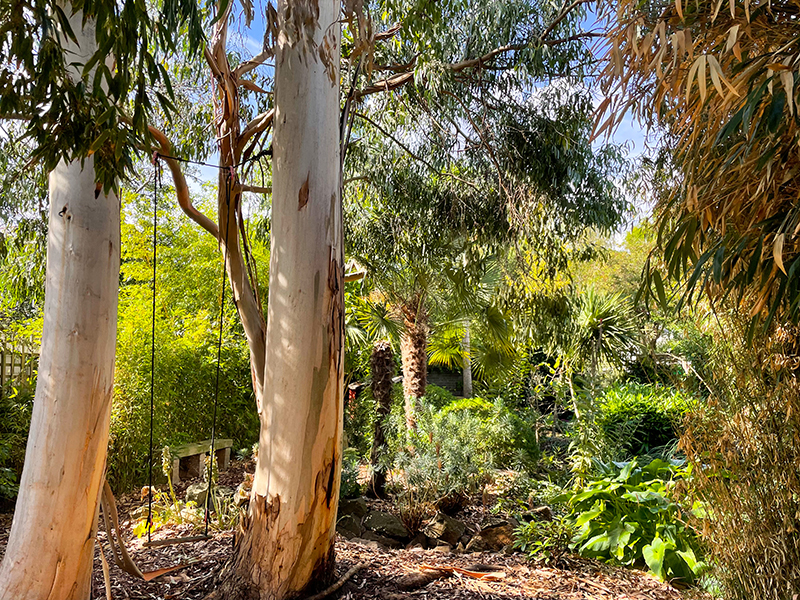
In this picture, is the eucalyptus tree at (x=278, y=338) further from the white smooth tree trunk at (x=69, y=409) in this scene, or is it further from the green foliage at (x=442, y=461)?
the green foliage at (x=442, y=461)

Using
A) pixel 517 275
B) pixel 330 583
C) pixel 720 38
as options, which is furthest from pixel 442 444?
pixel 720 38

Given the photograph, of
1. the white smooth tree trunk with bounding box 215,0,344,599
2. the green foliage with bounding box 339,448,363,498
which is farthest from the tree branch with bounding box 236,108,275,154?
the green foliage with bounding box 339,448,363,498

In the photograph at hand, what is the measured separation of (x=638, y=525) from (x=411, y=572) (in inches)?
65.4

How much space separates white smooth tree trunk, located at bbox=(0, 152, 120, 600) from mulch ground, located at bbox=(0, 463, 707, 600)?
0.70ft

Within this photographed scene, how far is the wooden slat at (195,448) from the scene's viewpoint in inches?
230

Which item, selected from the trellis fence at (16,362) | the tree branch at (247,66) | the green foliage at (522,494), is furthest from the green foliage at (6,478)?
the green foliage at (522,494)

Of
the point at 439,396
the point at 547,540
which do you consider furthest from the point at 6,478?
the point at 439,396

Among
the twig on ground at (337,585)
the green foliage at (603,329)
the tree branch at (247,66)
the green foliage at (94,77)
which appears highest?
the tree branch at (247,66)

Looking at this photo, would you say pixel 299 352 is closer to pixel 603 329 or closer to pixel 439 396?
pixel 603 329

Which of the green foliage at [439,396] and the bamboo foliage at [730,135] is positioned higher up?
the bamboo foliage at [730,135]

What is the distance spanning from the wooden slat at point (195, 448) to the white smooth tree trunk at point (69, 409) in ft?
10.3

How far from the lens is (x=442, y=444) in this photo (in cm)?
545

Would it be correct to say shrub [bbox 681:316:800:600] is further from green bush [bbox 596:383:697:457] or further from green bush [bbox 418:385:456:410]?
green bush [bbox 418:385:456:410]

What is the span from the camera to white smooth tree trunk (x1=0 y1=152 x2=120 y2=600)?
2623 millimetres
